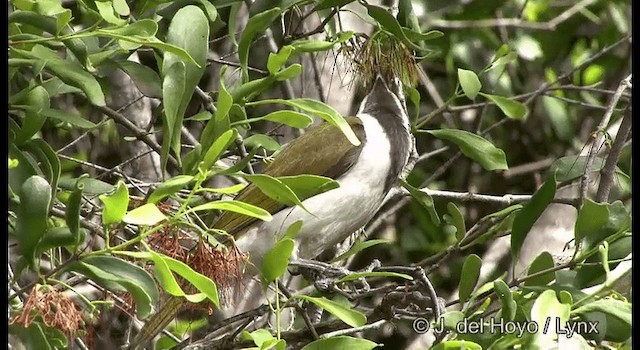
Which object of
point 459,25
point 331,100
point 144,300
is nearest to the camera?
point 144,300

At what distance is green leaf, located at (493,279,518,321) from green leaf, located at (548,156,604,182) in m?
0.63

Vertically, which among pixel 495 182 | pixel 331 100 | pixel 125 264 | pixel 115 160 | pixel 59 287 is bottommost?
pixel 495 182

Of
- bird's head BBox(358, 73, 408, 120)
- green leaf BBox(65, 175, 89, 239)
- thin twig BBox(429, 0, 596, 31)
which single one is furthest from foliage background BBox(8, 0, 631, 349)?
thin twig BBox(429, 0, 596, 31)

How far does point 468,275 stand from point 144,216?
597 millimetres

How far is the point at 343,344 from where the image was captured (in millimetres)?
1698

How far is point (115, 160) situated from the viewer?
3547 millimetres

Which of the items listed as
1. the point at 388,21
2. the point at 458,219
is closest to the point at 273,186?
the point at 388,21

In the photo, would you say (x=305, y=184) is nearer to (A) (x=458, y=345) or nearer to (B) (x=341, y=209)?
(A) (x=458, y=345)

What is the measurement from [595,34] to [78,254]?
299 cm

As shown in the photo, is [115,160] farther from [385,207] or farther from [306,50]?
[306,50]

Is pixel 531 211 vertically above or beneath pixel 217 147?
beneath

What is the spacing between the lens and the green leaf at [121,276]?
152 centimetres

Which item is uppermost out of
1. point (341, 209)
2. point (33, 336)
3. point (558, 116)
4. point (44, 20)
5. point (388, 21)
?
point (44, 20)
